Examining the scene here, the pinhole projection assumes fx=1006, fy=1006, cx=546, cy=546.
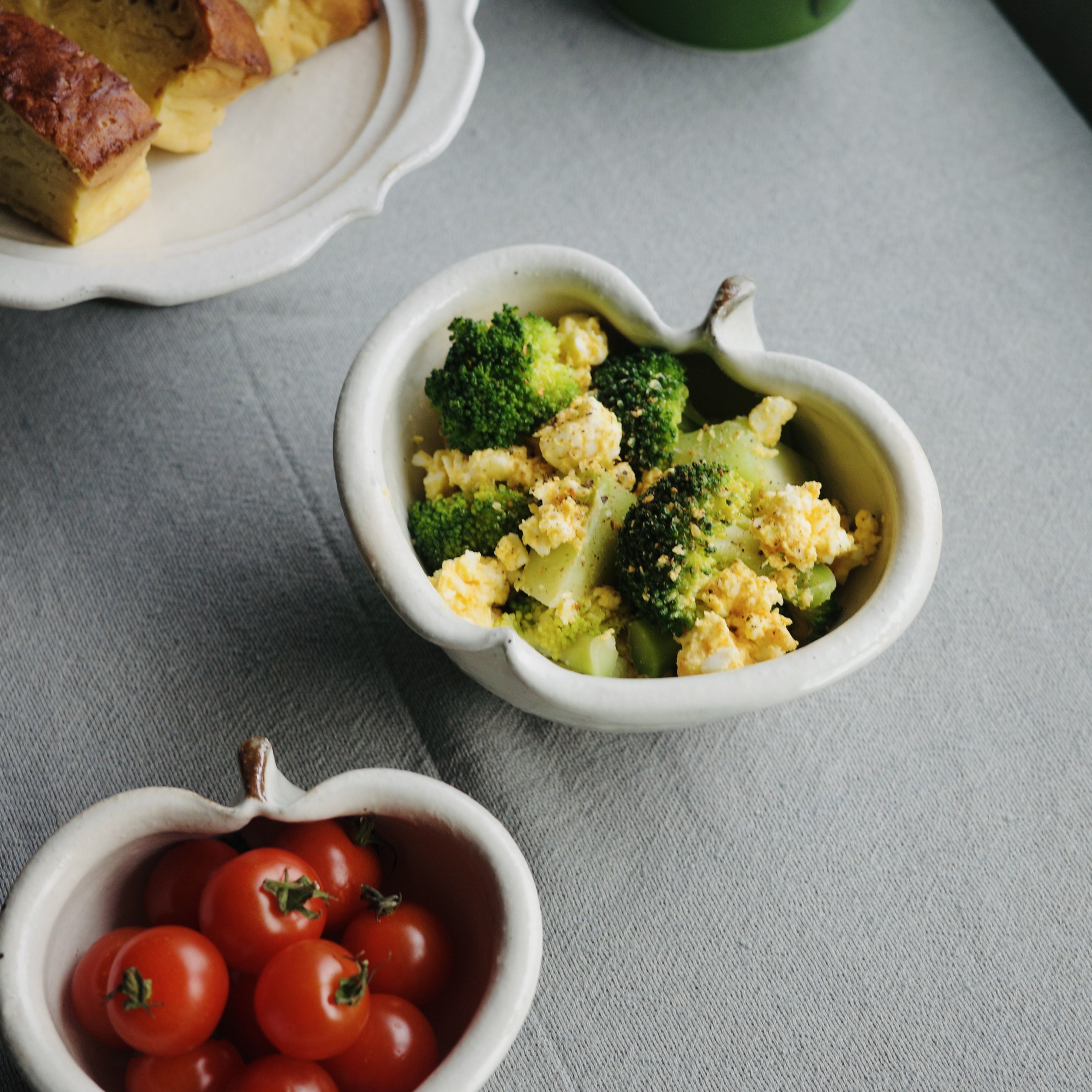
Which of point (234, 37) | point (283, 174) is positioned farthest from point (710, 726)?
point (234, 37)

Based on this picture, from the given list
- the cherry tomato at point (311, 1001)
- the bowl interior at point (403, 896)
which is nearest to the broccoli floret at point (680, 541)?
the bowl interior at point (403, 896)

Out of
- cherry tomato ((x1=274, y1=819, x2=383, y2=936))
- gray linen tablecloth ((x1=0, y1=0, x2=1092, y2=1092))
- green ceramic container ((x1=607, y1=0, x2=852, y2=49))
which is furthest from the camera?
green ceramic container ((x1=607, y1=0, x2=852, y2=49))

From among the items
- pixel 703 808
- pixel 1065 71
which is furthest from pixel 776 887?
pixel 1065 71

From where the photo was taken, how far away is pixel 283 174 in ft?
3.24

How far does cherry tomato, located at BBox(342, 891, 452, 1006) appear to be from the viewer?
72 centimetres

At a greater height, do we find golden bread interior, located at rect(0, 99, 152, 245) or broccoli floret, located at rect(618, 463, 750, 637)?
broccoli floret, located at rect(618, 463, 750, 637)

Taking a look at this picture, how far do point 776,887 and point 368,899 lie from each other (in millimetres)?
379

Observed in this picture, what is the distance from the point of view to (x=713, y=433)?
2.73 ft

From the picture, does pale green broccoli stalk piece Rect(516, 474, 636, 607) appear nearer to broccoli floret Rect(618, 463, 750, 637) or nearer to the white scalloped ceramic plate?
broccoli floret Rect(618, 463, 750, 637)

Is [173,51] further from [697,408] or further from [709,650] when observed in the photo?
[709,650]

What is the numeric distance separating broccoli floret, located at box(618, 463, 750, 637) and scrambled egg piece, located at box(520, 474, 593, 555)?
1.6 inches

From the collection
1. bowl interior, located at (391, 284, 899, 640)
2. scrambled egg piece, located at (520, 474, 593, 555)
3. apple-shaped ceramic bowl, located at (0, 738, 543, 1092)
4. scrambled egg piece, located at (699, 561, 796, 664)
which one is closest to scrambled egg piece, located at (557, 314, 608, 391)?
bowl interior, located at (391, 284, 899, 640)

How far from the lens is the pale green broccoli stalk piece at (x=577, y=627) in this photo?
30.4 inches

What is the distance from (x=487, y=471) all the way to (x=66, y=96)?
20.0 inches
